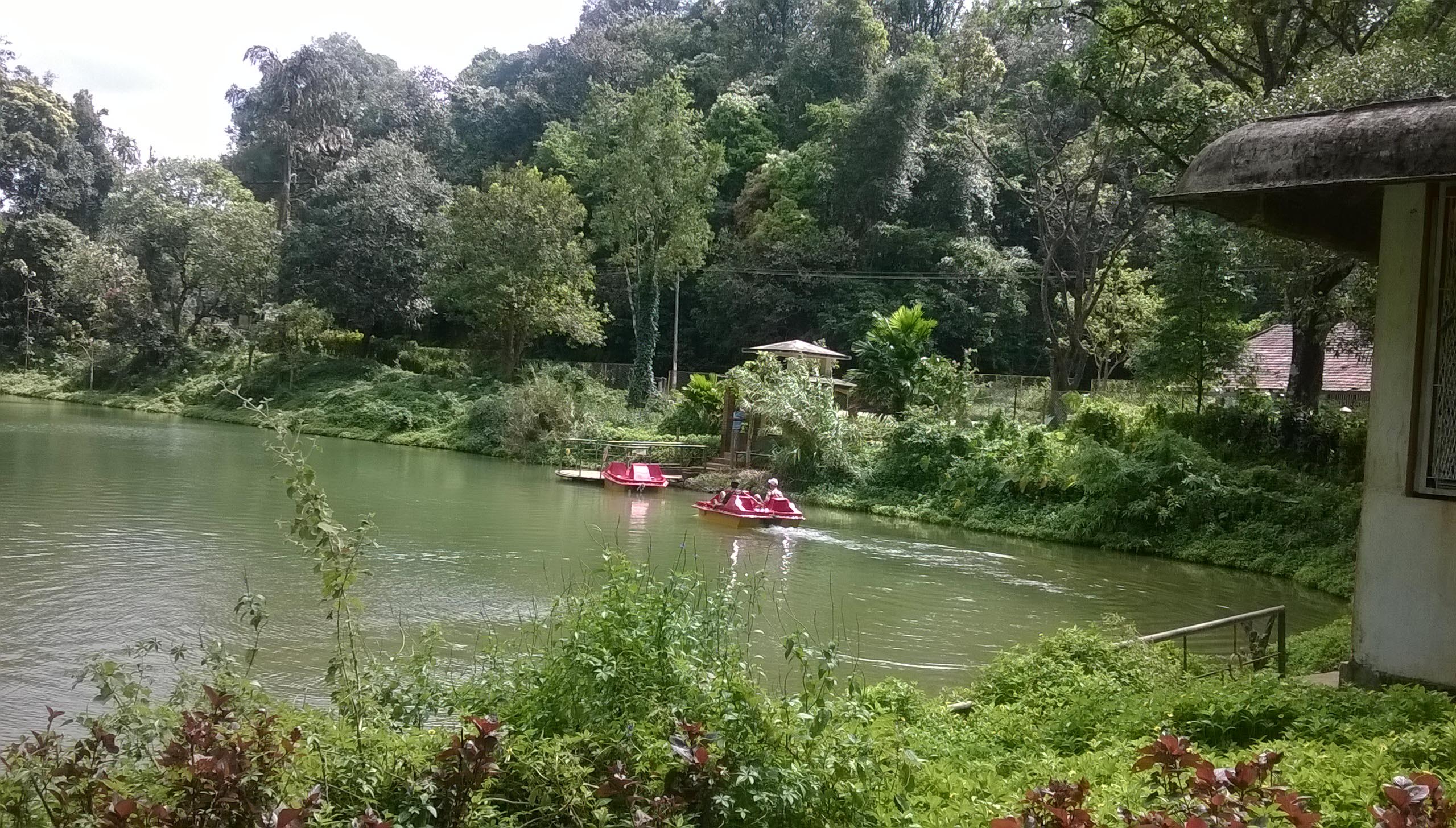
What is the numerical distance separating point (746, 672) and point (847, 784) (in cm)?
122

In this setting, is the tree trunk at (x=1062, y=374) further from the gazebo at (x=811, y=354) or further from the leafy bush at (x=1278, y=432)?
the gazebo at (x=811, y=354)

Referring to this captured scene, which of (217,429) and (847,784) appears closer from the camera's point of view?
(847,784)

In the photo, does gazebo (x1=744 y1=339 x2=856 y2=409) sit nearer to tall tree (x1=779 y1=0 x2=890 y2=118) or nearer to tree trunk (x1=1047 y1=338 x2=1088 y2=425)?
tree trunk (x1=1047 y1=338 x2=1088 y2=425)

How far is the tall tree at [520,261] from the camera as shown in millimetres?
36531

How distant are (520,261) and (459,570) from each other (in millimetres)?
24236

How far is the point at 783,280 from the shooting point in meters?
39.2

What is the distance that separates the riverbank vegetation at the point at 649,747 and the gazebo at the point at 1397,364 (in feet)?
2.47

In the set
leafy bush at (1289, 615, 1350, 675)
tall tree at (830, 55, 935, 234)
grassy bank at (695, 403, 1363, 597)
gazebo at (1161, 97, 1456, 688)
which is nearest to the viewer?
gazebo at (1161, 97, 1456, 688)

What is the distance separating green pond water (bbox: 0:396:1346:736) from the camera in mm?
10055

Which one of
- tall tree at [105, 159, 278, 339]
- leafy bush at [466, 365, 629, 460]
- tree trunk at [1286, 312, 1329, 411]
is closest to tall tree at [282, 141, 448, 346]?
tall tree at [105, 159, 278, 339]

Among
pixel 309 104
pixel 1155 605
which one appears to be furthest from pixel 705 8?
A: pixel 1155 605

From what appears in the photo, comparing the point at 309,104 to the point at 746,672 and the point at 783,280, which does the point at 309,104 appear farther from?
the point at 746,672

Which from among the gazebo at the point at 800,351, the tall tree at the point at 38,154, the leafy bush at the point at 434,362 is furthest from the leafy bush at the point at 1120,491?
the tall tree at the point at 38,154

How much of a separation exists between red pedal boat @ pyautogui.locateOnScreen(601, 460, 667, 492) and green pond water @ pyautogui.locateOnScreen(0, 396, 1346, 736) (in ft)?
2.24
